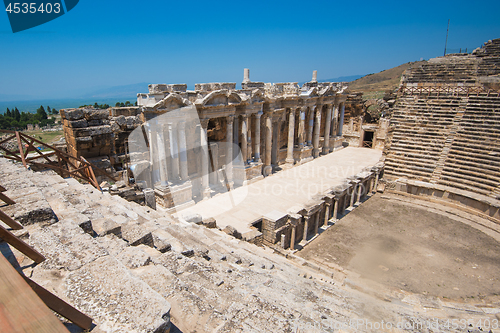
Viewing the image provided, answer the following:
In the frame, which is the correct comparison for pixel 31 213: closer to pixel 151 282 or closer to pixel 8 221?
pixel 8 221

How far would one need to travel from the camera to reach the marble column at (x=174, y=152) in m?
13.6

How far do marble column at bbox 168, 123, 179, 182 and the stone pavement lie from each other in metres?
1.93

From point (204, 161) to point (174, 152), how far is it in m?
1.82

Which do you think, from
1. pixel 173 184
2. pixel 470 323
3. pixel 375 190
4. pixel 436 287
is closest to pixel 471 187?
pixel 375 190

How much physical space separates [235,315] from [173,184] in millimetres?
11341

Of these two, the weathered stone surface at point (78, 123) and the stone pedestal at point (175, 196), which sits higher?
the weathered stone surface at point (78, 123)

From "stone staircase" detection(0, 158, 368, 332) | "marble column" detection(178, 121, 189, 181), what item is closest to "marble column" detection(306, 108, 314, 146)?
"marble column" detection(178, 121, 189, 181)

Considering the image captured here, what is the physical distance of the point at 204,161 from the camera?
599 inches

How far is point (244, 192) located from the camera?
16.5 metres

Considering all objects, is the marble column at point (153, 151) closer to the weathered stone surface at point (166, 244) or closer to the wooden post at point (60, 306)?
the weathered stone surface at point (166, 244)

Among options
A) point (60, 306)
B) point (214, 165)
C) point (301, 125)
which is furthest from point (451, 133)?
→ point (60, 306)

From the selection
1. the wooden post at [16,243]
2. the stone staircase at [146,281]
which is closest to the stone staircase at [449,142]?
the stone staircase at [146,281]

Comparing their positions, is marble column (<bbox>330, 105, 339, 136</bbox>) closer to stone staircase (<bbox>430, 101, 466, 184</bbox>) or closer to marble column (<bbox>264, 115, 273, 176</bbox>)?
stone staircase (<bbox>430, 101, 466, 184</bbox>)

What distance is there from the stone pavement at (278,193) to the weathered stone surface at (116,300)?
870cm
